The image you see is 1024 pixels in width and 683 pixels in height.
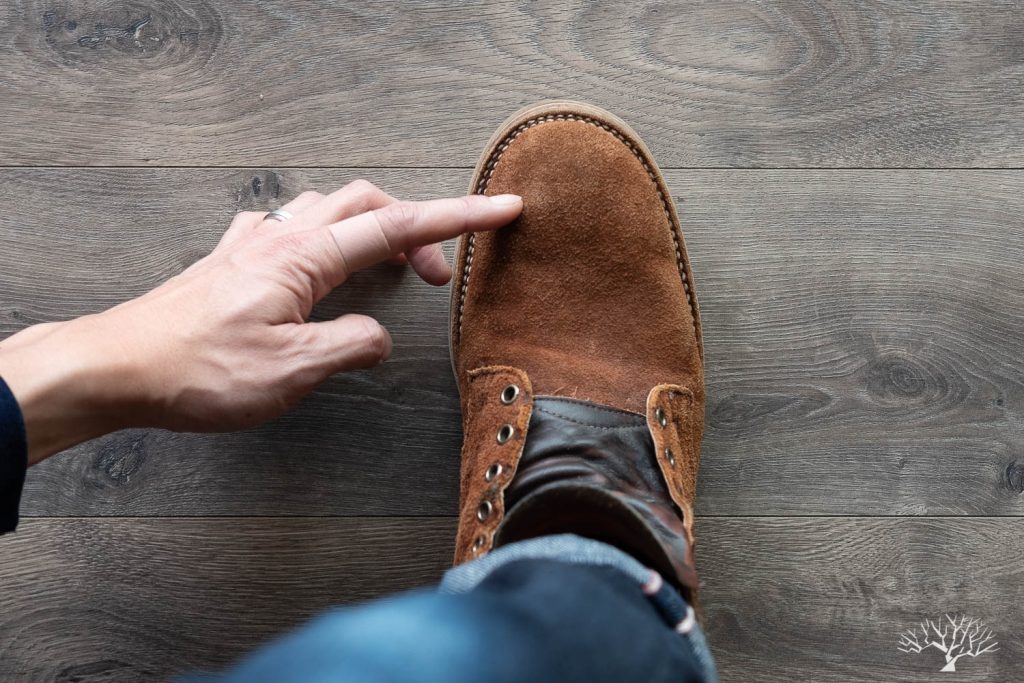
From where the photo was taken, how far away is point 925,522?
2.75 feet

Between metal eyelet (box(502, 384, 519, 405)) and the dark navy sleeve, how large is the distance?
1.41 feet

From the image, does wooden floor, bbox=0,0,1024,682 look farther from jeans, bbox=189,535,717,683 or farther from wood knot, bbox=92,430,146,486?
jeans, bbox=189,535,717,683

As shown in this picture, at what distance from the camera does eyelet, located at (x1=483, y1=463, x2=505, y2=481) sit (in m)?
0.71

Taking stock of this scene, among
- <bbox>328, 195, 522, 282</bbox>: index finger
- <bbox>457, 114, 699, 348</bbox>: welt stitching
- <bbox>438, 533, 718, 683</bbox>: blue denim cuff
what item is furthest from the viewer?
<bbox>457, 114, 699, 348</bbox>: welt stitching

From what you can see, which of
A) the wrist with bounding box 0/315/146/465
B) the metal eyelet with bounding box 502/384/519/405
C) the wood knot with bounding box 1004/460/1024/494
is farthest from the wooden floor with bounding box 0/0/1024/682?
the wrist with bounding box 0/315/146/465

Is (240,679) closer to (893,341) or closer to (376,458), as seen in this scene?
(376,458)

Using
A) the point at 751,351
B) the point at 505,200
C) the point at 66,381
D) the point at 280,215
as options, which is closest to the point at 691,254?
the point at 751,351

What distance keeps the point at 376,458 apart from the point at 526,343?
23cm

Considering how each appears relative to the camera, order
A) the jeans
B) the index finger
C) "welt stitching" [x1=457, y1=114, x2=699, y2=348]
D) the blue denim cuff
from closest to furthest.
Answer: the jeans → the blue denim cuff → the index finger → "welt stitching" [x1=457, y1=114, x2=699, y2=348]

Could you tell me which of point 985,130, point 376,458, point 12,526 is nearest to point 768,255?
point 985,130

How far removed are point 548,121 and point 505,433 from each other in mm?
346

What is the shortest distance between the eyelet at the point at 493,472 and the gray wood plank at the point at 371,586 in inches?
6.2

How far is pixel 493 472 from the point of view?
0.71m

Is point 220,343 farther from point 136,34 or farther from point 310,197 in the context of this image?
point 136,34
